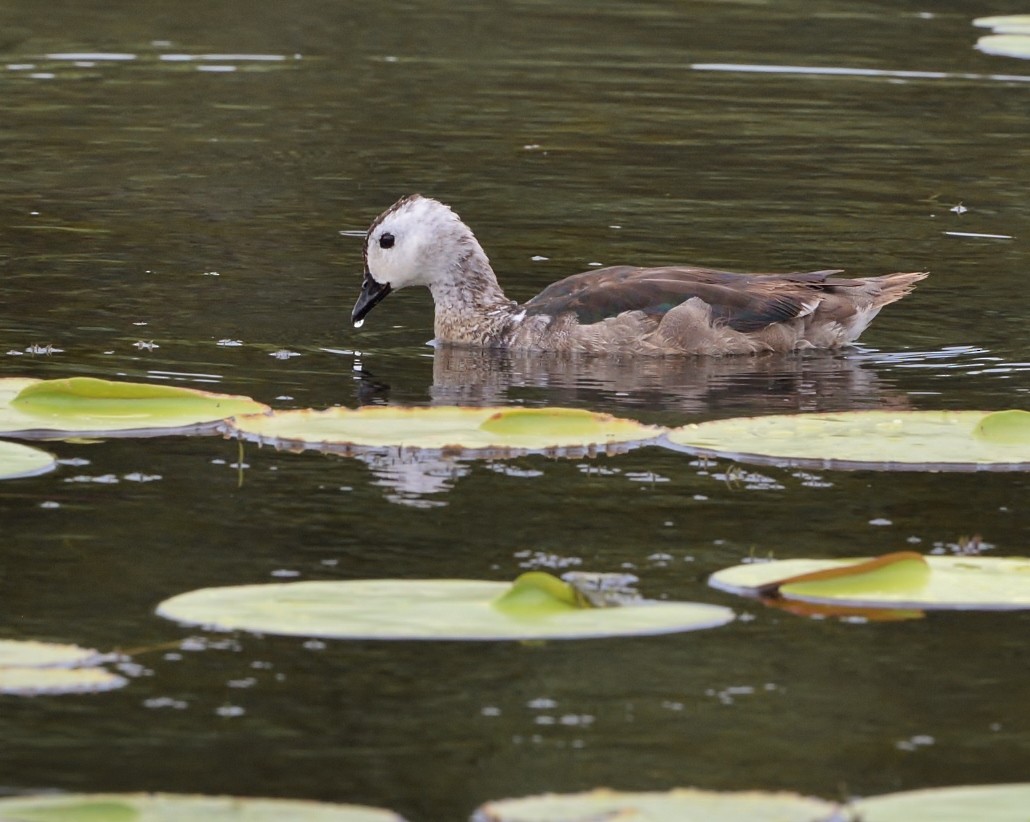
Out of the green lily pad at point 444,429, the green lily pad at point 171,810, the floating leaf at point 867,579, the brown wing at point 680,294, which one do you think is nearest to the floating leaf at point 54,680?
the green lily pad at point 171,810

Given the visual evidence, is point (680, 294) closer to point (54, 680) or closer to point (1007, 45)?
point (54, 680)

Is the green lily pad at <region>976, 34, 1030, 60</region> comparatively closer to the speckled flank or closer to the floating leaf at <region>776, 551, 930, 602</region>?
the speckled flank

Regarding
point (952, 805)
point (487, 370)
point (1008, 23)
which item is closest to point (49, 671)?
point (952, 805)

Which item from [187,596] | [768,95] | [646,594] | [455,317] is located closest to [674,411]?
[455,317]

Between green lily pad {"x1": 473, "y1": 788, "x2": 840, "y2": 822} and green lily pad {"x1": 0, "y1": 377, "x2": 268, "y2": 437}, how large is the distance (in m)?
4.36

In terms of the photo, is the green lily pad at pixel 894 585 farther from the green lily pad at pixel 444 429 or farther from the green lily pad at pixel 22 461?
the green lily pad at pixel 22 461

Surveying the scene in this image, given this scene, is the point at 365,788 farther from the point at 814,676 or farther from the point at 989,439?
the point at 989,439

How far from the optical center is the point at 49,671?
619cm

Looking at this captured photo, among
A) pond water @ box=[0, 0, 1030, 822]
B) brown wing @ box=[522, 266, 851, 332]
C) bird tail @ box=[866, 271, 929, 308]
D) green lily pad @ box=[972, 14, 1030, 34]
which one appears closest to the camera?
pond water @ box=[0, 0, 1030, 822]

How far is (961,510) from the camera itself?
27.3 ft

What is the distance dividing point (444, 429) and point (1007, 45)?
15226 mm

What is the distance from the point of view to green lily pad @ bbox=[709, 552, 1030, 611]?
6.89 m

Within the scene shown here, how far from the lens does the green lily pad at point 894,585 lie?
22.6 ft

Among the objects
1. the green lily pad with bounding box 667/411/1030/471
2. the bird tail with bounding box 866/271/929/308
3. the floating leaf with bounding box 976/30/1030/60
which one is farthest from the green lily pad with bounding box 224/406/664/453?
the floating leaf with bounding box 976/30/1030/60
